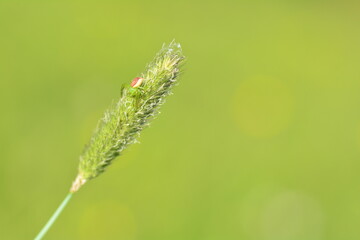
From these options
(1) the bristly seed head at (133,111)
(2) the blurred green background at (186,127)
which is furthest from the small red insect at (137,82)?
(2) the blurred green background at (186,127)

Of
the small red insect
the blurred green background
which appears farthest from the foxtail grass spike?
the blurred green background

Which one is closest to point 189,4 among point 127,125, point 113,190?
point 113,190

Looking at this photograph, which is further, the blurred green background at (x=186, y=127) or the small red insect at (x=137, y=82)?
the blurred green background at (x=186, y=127)

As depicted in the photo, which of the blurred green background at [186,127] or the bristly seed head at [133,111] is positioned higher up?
the blurred green background at [186,127]

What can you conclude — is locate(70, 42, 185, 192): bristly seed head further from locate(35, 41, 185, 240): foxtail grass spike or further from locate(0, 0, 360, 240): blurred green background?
locate(0, 0, 360, 240): blurred green background

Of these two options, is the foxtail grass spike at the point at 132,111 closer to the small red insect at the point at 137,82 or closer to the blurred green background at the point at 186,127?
the small red insect at the point at 137,82

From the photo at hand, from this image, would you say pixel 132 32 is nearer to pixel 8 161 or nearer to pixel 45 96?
pixel 45 96
